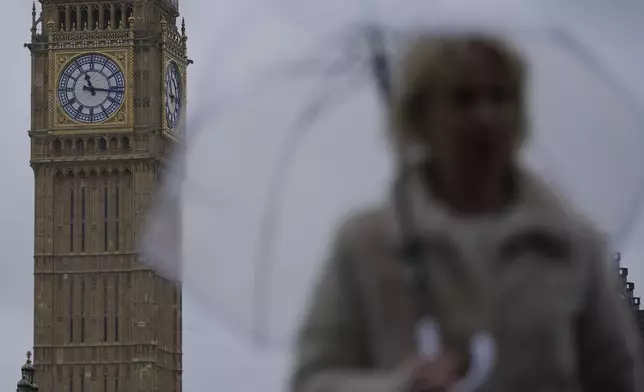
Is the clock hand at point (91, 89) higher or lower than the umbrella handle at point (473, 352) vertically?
higher

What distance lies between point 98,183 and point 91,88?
3.60 metres

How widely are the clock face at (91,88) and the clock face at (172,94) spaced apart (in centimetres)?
171

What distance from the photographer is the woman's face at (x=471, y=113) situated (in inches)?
112

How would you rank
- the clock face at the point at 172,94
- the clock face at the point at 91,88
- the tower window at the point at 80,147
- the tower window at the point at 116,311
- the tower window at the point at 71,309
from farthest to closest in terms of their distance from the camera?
the clock face at the point at 172,94 < the tower window at the point at 80,147 < the tower window at the point at 116,311 < the tower window at the point at 71,309 < the clock face at the point at 91,88

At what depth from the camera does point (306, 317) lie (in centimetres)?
288

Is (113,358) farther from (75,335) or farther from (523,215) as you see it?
(523,215)

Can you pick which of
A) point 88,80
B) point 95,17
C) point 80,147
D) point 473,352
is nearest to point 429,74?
point 473,352

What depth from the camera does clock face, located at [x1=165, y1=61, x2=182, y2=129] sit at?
Answer: 236 feet

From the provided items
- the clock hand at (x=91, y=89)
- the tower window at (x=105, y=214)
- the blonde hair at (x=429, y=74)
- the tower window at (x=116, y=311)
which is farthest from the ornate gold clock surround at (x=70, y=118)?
the blonde hair at (x=429, y=74)

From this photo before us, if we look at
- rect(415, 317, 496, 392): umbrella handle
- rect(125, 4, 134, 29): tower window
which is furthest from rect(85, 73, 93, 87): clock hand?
rect(415, 317, 496, 392): umbrella handle

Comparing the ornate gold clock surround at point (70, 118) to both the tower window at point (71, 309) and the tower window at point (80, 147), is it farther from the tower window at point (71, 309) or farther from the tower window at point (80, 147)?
the tower window at point (71, 309)

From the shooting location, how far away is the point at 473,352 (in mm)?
2764

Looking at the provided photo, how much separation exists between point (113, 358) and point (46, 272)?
12.9 ft

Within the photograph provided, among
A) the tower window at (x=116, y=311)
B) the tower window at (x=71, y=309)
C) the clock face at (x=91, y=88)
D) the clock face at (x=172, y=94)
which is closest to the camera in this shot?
the clock face at (x=91, y=88)
